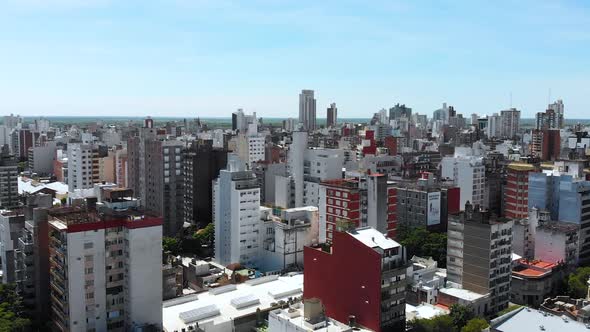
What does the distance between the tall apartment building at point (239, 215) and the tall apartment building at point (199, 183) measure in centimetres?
914

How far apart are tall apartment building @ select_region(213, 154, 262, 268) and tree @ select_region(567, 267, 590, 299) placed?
69.1ft

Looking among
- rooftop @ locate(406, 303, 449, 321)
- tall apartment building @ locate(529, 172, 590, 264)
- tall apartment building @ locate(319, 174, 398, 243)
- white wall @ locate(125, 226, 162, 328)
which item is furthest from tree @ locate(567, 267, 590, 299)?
white wall @ locate(125, 226, 162, 328)

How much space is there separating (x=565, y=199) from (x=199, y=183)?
99.8ft

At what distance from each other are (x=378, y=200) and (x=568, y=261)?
1275 centimetres

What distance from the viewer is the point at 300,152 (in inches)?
2050

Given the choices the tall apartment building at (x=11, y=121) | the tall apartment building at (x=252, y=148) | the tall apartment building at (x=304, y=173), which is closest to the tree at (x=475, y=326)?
the tall apartment building at (x=304, y=173)

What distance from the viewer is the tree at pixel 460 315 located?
28.0m

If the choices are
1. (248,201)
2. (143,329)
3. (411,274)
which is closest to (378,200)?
(411,274)

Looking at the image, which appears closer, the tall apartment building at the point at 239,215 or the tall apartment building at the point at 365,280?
the tall apartment building at the point at 365,280

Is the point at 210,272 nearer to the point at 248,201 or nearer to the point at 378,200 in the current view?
the point at 248,201

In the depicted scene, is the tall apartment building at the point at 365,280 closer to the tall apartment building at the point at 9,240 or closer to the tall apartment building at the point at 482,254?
the tall apartment building at the point at 482,254

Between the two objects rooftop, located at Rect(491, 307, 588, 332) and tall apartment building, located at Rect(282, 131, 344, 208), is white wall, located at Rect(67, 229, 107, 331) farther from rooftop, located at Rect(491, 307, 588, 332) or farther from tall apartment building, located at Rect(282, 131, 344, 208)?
tall apartment building, located at Rect(282, 131, 344, 208)

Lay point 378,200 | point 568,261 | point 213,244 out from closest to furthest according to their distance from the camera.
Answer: point 568,261 < point 378,200 < point 213,244

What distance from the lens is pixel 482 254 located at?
1229 inches
